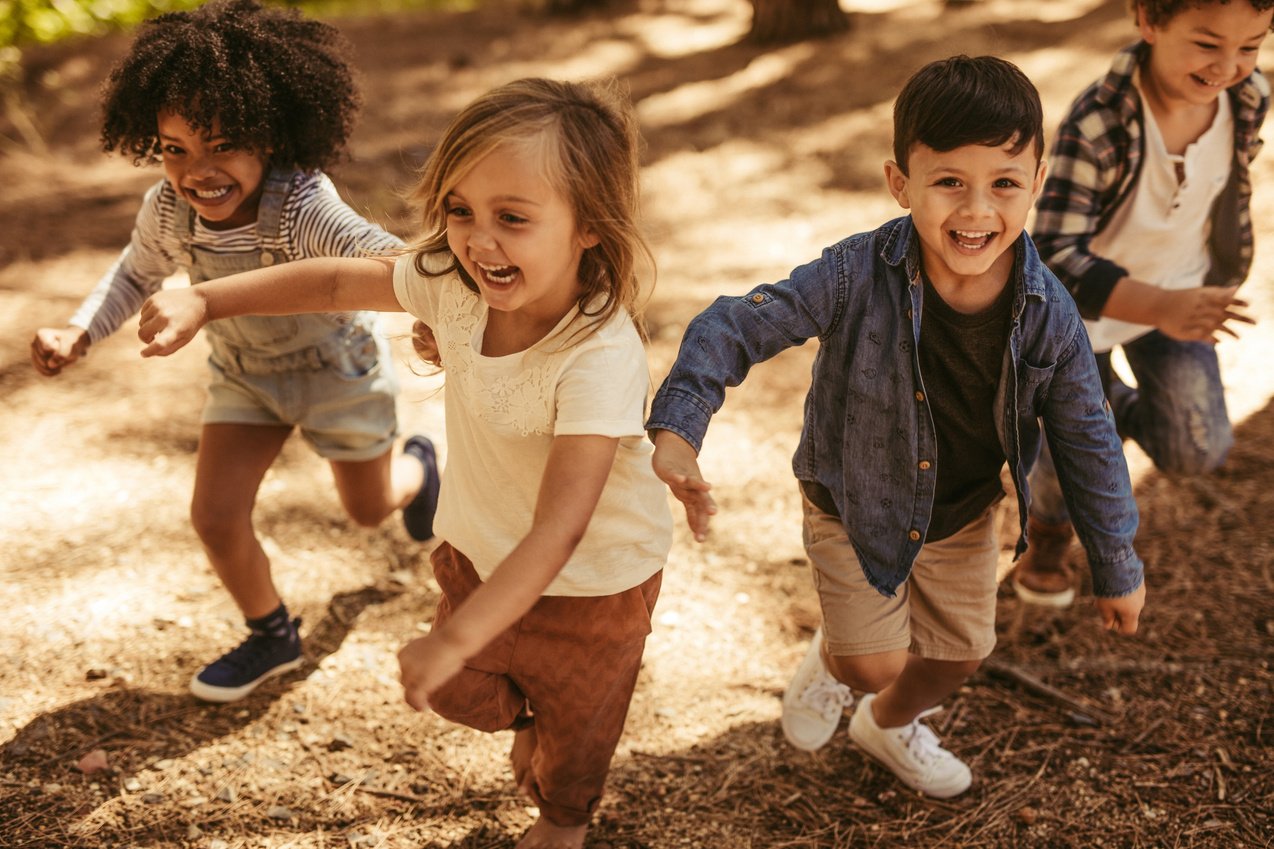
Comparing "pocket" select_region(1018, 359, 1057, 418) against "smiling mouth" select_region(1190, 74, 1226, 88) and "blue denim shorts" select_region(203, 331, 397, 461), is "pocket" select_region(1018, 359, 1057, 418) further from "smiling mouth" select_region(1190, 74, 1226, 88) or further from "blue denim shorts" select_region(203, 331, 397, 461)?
"blue denim shorts" select_region(203, 331, 397, 461)

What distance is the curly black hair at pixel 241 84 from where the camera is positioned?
8.59 ft

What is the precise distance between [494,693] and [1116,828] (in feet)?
4.87

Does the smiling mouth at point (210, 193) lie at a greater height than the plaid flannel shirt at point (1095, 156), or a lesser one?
greater

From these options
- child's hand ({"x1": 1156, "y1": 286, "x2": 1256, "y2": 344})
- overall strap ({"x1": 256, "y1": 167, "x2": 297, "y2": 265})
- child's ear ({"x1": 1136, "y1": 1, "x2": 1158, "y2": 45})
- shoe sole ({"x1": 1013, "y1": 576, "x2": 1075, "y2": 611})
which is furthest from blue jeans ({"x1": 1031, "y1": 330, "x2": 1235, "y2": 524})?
overall strap ({"x1": 256, "y1": 167, "x2": 297, "y2": 265})

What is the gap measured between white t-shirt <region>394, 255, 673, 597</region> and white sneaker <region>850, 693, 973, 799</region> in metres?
0.86

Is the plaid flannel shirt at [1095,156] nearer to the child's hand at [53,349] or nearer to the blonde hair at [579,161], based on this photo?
the blonde hair at [579,161]

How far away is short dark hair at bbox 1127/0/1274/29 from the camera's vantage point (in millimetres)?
2607

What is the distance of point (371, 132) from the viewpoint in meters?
6.95

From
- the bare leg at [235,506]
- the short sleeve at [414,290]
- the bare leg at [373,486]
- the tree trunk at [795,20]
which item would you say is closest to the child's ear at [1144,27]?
the short sleeve at [414,290]

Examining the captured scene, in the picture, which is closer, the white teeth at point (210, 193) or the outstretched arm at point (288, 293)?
the outstretched arm at point (288, 293)

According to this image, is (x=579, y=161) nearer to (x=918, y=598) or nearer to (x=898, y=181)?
(x=898, y=181)

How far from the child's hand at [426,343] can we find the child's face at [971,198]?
1.06m

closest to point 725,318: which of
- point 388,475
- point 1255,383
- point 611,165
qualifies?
point 611,165

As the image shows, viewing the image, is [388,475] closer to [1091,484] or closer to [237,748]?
[237,748]
